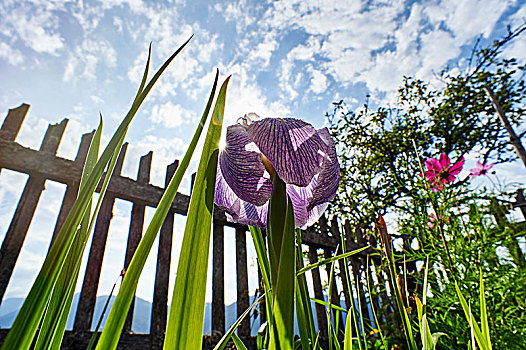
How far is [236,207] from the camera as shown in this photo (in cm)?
37

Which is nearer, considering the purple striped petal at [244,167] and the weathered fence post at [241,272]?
the purple striped petal at [244,167]

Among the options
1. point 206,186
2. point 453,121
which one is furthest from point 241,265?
point 453,121

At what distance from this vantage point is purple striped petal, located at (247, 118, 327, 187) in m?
0.28

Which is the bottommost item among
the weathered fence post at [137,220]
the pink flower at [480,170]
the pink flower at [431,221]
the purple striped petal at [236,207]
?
the purple striped petal at [236,207]

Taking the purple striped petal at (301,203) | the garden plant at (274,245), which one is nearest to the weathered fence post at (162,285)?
the garden plant at (274,245)

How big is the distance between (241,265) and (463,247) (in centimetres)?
116

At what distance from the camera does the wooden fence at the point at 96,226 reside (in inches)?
44.9

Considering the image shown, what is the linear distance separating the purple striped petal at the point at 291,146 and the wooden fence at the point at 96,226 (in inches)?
30.7

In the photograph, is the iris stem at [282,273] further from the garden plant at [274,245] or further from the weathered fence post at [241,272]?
the weathered fence post at [241,272]

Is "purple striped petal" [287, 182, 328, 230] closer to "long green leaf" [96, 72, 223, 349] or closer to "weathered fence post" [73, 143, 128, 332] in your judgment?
"long green leaf" [96, 72, 223, 349]

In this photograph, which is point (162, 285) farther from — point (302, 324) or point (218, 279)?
point (302, 324)

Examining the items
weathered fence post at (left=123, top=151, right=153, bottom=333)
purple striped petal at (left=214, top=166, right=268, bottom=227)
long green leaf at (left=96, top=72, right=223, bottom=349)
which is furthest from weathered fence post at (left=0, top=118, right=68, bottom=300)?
long green leaf at (left=96, top=72, right=223, bottom=349)

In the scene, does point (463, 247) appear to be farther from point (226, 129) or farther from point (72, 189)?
point (72, 189)

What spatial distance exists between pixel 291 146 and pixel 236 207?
0.12 m
